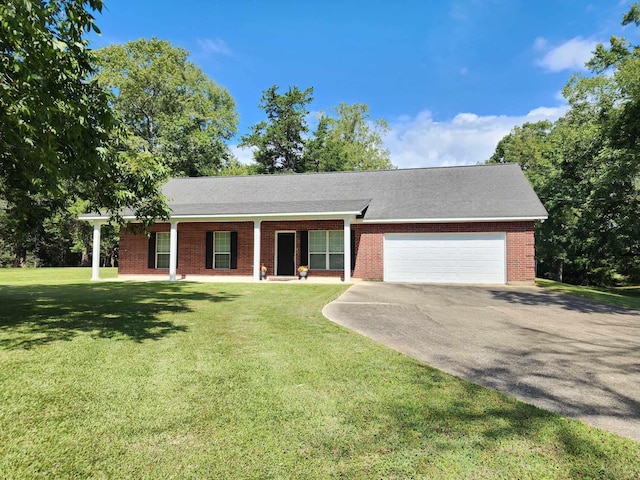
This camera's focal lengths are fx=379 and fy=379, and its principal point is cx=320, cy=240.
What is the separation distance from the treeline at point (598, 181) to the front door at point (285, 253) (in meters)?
14.6

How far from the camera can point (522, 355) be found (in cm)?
514

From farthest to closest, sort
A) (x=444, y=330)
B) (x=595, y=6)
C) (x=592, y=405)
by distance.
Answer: (x=595, y=6)
(x=444, y=330)
(x=592, y=405)

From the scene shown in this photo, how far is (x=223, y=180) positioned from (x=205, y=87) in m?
26.0

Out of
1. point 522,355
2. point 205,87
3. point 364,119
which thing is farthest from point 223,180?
point 364,119

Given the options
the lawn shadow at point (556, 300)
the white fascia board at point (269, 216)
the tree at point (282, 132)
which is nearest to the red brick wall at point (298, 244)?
the white fascia board at point (269, 216)

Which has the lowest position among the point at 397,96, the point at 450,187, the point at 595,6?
the point at 450,187

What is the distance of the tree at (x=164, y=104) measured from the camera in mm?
30438

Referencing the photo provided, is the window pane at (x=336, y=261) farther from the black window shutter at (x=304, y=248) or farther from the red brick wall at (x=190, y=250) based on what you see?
the red brick wall at (x=190, y=250)

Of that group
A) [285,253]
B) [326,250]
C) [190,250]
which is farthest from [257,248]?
[190,250]

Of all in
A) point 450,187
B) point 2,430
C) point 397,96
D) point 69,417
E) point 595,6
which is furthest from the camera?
point 397,96

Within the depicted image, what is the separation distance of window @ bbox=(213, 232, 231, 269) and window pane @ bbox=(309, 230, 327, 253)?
4002 millimetres

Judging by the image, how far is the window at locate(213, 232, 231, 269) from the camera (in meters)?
18.1

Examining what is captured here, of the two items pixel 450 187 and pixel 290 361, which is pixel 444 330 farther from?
pixel 450 187

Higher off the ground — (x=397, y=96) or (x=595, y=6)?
(x=397, y=96)
